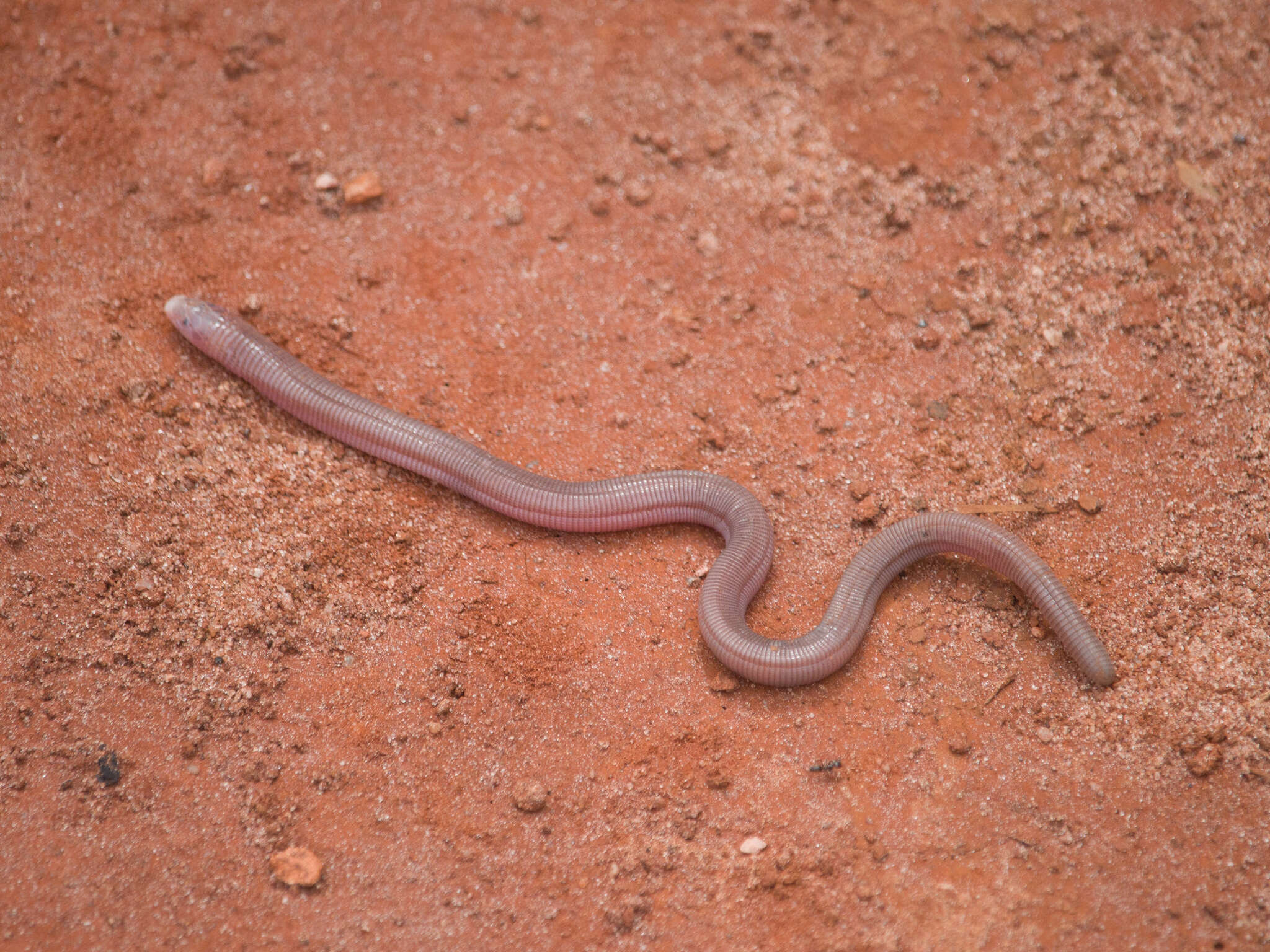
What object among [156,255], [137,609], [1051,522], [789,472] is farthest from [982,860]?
[156,255]

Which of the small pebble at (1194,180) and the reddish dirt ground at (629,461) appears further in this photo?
the small pebble at (1194,180)

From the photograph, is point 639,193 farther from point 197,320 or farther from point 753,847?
point 753,847

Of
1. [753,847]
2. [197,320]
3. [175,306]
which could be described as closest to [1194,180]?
[753,847]

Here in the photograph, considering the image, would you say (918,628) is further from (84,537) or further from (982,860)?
(84,537)

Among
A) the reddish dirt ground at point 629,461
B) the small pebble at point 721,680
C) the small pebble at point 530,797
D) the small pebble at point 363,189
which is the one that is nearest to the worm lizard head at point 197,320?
the reddish dirt ground at point 629,461

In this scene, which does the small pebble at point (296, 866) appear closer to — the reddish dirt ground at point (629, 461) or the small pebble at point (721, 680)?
the reddish dirt ground at point (629, 461)

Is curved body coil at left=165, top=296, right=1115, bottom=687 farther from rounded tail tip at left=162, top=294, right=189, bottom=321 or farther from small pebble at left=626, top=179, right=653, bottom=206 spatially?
small pebble at left=626, top=179, right=653, bottom=206
